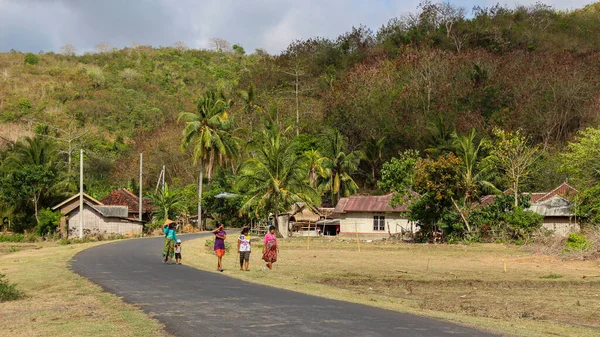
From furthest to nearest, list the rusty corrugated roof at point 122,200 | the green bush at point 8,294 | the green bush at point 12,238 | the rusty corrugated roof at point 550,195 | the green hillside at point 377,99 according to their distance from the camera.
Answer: the rusty corrugated roof at point 122,200
the green hillside at point 377,99
the green bush at point 12,238
the rusty corrugated roof at point 550,195
the green bush at point 8,294

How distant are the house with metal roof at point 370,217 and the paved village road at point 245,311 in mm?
33976

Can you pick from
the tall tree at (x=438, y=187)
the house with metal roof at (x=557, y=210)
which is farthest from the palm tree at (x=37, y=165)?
the house with metal roof at (x=557, y=210)

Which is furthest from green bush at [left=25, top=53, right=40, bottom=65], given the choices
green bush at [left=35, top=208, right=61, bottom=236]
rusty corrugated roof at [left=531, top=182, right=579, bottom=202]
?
rusty corrugated roof at [left=531, top=182, right=579, bottom=202]

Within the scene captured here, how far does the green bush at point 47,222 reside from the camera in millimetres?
53062

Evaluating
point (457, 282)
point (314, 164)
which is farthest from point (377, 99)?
point (457, 282)

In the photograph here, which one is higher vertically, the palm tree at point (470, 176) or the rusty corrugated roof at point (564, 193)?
the palm tree at point (470, 176)

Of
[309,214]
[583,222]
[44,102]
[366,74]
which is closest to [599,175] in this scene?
[583,222]

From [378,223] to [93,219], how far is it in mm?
22678

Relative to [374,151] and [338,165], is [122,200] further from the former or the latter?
[374,151]

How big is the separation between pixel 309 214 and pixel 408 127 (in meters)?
11.9

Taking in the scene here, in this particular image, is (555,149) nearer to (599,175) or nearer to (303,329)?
(599,175)

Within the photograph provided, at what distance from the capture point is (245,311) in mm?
13164

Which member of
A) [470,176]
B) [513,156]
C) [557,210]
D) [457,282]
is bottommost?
[457,282]

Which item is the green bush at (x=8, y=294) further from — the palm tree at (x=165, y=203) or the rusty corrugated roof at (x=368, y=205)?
the palm tree at (x=165, y=203)
